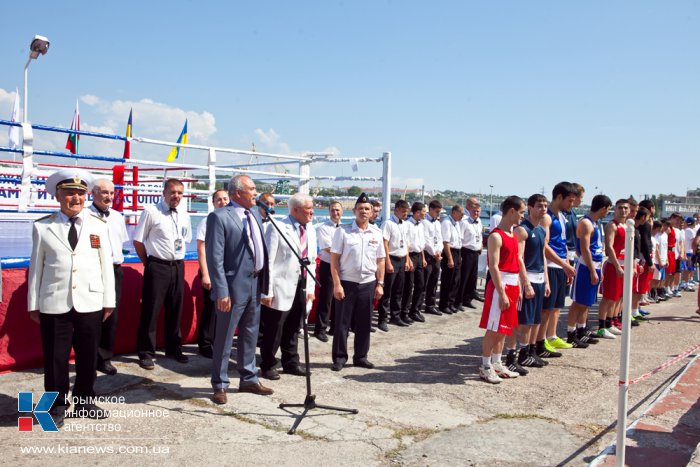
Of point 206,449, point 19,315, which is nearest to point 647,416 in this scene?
point 206,449

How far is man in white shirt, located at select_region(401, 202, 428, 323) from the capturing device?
8.84m

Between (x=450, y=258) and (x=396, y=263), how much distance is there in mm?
1647

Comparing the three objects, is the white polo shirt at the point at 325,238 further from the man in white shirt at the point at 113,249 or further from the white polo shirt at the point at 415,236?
the man in white shirt at the point at 113,249

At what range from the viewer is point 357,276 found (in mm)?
6055

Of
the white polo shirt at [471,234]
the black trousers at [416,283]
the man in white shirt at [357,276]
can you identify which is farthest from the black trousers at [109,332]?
the white polo shirt at [471,234]

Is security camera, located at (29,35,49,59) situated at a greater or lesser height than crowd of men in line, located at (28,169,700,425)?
greater

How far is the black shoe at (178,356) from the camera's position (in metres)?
5.89

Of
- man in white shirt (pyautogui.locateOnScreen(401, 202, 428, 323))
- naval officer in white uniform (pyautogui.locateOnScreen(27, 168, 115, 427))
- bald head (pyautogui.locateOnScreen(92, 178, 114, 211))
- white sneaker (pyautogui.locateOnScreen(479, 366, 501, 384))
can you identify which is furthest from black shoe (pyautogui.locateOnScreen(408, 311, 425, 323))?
naval officer in white uniform (pyautogui.locateOnScreen(27, 168, 115, 427))

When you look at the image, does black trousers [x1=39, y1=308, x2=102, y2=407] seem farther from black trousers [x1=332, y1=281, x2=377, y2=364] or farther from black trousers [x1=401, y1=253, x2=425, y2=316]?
black trousers [x1=401, y1=253, x2=425, y2=316]

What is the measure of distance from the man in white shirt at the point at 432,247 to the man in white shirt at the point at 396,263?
0.85 m

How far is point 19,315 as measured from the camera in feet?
16.8

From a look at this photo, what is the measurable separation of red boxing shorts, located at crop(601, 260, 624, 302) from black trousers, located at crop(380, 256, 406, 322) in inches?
111

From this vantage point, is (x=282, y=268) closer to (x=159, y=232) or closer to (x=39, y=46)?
(x=159, y=232)

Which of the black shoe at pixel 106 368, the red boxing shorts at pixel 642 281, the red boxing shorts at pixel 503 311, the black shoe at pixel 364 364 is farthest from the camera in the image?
the red boxing shorts at pixel 642 281
